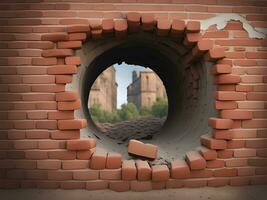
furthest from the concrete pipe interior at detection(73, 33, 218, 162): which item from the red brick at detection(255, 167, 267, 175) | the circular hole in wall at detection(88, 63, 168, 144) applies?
the circular hole in wall at detection(88, 63, 168, 144)

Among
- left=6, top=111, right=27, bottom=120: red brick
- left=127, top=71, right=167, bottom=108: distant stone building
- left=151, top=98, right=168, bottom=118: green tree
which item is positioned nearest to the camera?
left=6, top=111, right=27, bottom=120: red brick

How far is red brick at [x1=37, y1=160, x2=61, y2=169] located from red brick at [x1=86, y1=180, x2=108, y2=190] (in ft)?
1.23

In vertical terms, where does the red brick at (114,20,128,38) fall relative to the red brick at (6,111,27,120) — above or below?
above

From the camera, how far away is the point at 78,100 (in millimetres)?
3029

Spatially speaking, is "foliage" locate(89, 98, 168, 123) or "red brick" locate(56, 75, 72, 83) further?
"foliage" locate(89, 98, 168, 123)

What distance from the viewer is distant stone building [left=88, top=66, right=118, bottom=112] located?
46.2 metres

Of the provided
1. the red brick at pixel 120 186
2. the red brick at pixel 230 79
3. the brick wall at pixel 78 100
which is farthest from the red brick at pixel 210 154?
the red brick at pixel 120 186

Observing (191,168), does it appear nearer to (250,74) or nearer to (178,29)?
(250,74)

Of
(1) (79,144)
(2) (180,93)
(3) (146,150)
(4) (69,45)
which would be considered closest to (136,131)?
(2) (180,93)

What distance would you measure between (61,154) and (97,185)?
1.69 ft

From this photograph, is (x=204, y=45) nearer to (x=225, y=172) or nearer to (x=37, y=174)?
(x=225, y=172)

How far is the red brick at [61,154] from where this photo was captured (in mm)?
2994

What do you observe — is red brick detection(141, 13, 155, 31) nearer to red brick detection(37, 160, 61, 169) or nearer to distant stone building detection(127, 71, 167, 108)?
red brick detection(37, 160, 61, 169)

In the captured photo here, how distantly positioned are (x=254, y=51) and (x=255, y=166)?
129cm
